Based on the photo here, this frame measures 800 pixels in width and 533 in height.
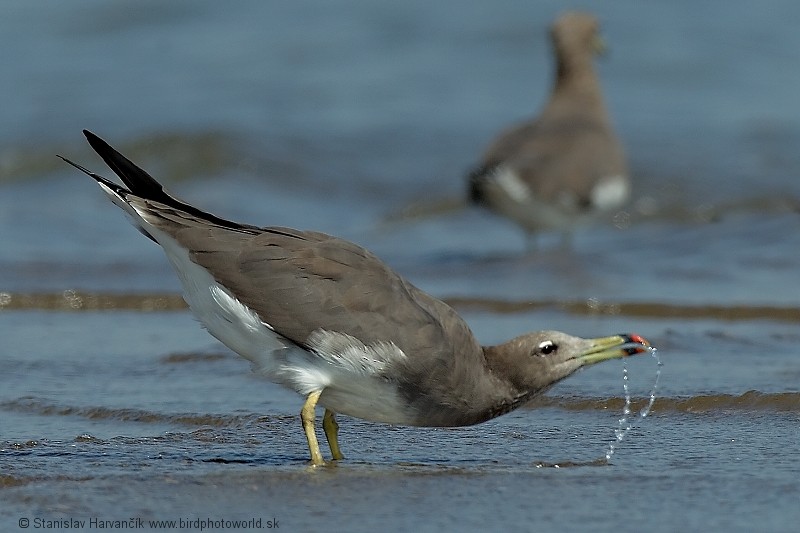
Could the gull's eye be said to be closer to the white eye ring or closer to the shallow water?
the white eye ring

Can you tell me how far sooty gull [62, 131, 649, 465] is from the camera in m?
5.84

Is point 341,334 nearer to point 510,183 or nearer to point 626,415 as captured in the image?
point 626,415

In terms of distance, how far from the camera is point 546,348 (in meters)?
5.95

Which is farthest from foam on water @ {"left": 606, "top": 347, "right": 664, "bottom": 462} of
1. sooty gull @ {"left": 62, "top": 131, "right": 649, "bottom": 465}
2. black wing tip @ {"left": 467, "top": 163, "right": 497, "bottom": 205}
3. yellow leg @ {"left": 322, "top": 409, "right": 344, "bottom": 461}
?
black wing tip @ {"left": 467, "top": 163, "right": 497, "bottom": 205}

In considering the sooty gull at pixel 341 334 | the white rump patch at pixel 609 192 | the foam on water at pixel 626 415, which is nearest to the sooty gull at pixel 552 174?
the white rump patch at pixel 609 192

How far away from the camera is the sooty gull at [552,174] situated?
477 inches

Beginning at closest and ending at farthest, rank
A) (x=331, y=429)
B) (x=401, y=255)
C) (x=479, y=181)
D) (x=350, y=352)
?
(x=350, y=352)
(x=331, y=429)
(x=479, y=181)
(x=401, y=255)

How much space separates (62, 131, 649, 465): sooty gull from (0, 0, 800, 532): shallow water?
0.92 feet

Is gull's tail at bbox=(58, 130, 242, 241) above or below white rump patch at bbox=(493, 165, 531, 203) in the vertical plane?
below

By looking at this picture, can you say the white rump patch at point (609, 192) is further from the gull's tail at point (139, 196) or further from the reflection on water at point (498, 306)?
the gull's tail at point (139, 196)

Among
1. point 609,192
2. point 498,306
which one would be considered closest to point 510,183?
point 609,192

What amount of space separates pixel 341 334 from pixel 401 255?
669 cm

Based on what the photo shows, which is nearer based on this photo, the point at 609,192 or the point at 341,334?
the point at 341,334

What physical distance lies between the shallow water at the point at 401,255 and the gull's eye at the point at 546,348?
1.47ft
